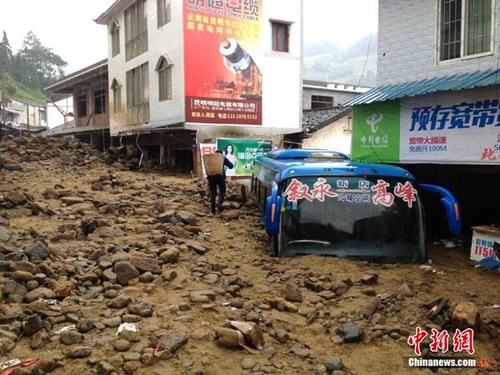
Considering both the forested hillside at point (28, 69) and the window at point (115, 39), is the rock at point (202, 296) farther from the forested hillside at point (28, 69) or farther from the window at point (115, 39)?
the forested hillside at point (28, 69)

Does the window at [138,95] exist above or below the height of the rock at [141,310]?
above

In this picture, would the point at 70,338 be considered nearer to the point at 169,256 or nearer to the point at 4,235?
the point at 169,256

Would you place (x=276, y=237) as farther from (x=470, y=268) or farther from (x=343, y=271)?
(x=470, y=268)

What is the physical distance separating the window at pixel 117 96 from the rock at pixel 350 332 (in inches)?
A: 846

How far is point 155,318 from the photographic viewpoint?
14.1 ft

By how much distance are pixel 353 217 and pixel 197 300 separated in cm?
293

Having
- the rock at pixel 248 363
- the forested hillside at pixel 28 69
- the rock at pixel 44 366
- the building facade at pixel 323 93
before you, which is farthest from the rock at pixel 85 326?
the forested hillside at pixel 28 69

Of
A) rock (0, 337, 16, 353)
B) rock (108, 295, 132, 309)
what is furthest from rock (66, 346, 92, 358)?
rock (108, 295, 132, 309)

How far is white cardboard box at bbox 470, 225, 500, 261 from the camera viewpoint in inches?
287

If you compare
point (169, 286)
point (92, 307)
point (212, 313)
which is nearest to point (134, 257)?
point (169, 286)

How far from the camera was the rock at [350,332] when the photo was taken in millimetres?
4203

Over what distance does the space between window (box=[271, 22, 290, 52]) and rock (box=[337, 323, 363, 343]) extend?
1672 centimetres

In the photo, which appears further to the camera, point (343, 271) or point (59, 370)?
point (343, 271)

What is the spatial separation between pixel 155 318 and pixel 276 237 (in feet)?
9.55
